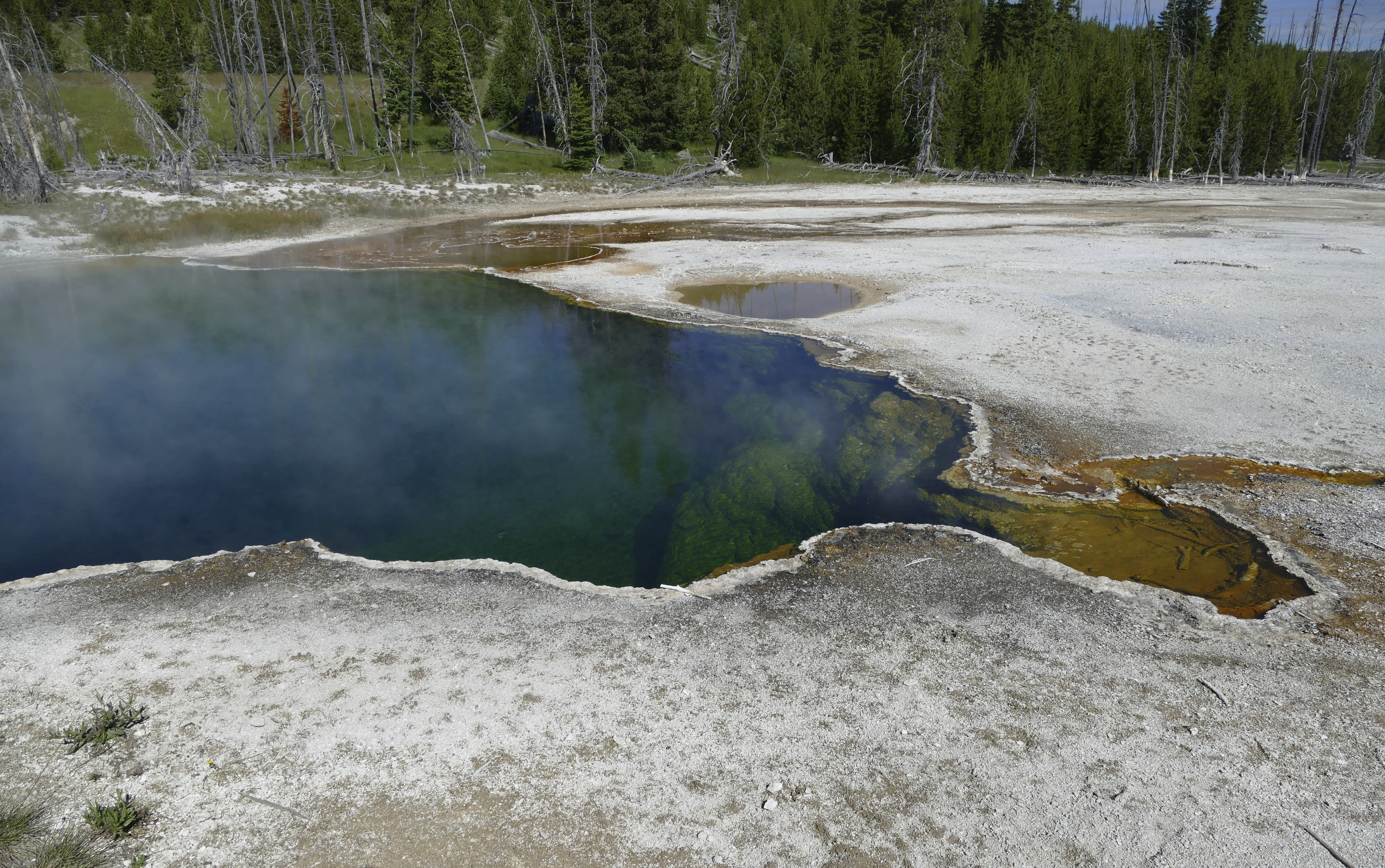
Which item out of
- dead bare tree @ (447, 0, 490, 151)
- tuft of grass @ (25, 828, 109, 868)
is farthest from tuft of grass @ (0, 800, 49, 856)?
dead bare tree @ (447, 0, 490, 151)

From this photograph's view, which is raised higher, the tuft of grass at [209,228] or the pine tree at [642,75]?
the pine tree at [642,75]

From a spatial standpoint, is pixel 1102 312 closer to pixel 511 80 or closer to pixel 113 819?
pixel 113 819

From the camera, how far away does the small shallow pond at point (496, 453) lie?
22.3 feet

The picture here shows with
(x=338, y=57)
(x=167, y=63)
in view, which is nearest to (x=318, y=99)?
(x=338, y=57)

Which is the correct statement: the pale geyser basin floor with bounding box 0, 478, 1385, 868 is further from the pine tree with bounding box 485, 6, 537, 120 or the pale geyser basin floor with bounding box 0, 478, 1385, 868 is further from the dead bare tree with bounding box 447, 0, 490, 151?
the pine tree with bounding box 485, 6, 537, 120

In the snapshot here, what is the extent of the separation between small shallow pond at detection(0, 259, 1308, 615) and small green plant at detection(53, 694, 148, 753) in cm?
242

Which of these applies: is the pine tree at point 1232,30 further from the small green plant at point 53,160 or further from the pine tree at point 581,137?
the small green plant at point 53,160

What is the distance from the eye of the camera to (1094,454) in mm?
7957

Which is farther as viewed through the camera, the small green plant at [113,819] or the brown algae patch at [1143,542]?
the brown algae patch at [1143,542]

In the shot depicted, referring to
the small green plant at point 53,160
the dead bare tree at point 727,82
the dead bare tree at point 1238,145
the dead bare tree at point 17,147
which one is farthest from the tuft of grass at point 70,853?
the dead bare tree at point 1238,145

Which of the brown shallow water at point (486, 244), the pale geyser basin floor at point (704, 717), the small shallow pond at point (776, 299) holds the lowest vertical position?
the pale geyser basin floor at point (704, 717)

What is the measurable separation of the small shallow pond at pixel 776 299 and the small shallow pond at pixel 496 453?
5.06ft

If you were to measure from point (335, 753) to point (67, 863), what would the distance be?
1139 millimetres

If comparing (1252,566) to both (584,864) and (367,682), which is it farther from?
(367,682)
